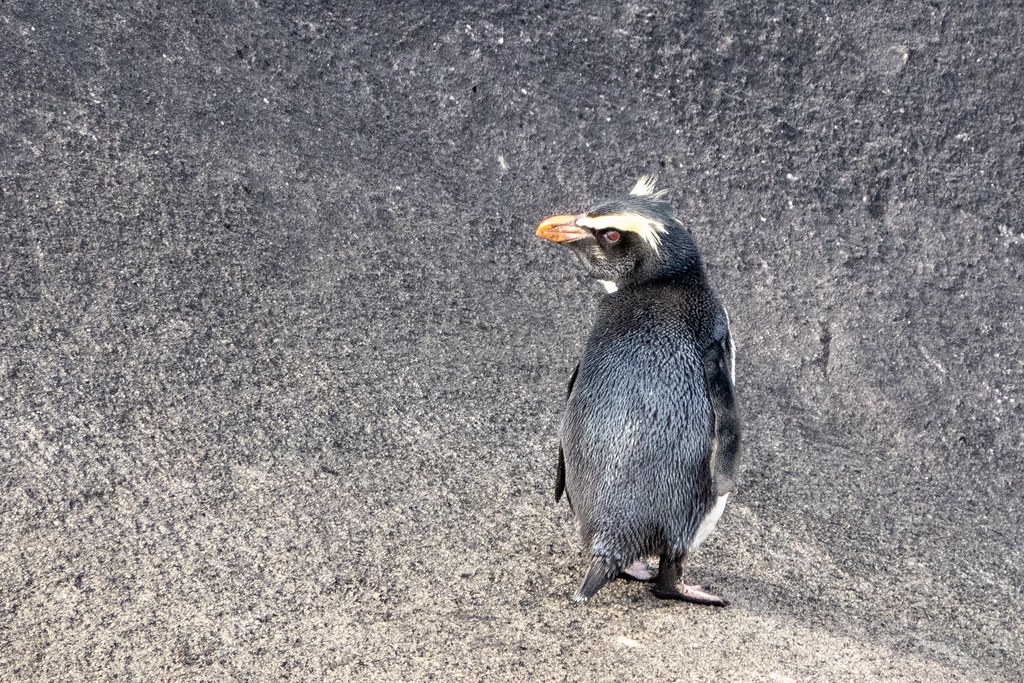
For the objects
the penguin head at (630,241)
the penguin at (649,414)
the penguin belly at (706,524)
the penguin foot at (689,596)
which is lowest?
the penguin foot at (689,596)

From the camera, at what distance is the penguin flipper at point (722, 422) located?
2.68m

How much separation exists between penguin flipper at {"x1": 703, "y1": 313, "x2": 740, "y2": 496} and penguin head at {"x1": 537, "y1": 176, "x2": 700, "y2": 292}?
280mm

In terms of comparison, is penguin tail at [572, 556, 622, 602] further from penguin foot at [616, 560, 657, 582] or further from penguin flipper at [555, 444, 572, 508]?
penguin flipper at [555, 444, 572, 508]

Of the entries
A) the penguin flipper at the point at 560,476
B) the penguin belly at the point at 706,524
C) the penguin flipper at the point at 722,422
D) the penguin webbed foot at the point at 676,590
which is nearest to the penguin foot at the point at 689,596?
the penguin webbed foot at the point at 676,590

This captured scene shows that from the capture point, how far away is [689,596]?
2.69 metres

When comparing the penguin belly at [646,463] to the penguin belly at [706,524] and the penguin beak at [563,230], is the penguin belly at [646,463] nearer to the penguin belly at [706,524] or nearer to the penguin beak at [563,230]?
the penguin belly at [706,524]

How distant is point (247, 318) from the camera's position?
151 inches

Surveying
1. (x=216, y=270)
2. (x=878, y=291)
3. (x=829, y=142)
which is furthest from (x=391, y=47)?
(x=878, y=291)

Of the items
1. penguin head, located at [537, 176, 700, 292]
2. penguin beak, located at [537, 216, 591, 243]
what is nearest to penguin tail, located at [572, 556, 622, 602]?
penguin head, located at [537, 176, 700, 292]

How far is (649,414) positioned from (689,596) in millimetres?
465

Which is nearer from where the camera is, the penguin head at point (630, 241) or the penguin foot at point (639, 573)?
the penguin foot at point (639, 573)

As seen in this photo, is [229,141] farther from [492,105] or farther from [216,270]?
[492,105]

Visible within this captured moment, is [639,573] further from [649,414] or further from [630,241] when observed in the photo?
[630,241]

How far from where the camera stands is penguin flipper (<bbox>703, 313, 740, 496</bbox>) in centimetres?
268
